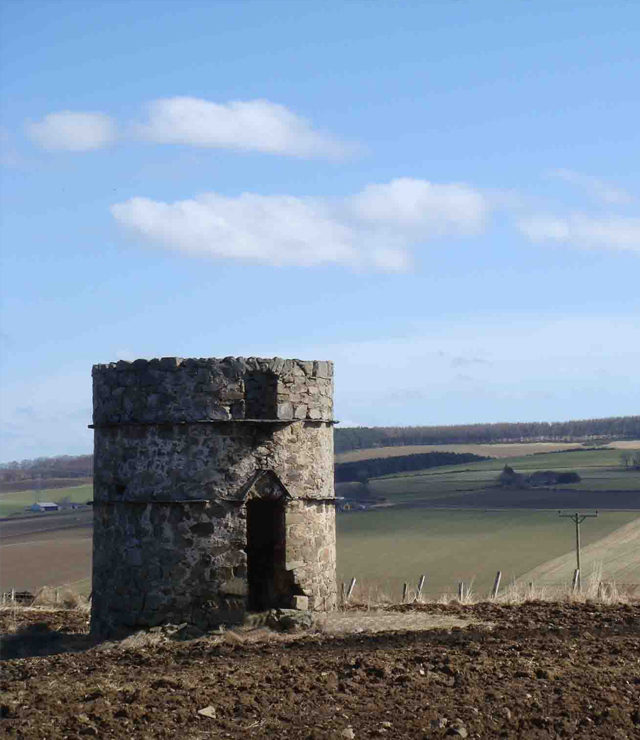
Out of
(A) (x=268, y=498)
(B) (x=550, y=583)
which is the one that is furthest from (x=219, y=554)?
(B) (x=550, y=583)

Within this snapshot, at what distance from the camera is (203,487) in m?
16.1

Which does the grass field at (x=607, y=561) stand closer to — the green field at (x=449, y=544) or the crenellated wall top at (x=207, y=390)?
the green field at (x=449, y=544)

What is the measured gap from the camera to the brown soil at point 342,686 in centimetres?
1062

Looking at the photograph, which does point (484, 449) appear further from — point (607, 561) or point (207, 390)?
point (207, 390)

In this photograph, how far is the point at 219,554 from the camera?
52.7 feet

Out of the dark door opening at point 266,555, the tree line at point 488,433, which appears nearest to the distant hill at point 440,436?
the tree line at point 488,433

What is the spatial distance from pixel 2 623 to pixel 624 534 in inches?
1185

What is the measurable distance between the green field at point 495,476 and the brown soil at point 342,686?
4754cm

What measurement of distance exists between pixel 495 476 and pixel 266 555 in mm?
56825

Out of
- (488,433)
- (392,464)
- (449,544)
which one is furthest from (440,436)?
(449,544)

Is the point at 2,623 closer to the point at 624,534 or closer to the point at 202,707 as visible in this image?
the point at 202,707

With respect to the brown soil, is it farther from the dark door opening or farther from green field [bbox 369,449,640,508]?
green field [bbox 369,449,640,508]

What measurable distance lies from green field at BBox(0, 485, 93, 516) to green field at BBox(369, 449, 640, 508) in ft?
71.9

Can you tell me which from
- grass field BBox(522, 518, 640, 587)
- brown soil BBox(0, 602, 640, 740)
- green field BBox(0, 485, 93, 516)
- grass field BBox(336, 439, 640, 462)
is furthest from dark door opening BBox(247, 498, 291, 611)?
grass field BBox(336, 439, 640, 462)
